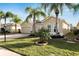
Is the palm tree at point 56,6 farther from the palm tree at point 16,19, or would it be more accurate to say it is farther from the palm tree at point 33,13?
the palm tree at point 16,19

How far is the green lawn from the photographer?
4445 millimetres

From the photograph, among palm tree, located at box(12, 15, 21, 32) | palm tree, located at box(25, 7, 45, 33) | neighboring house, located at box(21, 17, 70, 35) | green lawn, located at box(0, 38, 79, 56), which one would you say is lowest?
green lawn, located at box(0, 38, 79, 56)

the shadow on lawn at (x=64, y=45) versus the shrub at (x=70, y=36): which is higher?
the shrub at (x=70, y=36)

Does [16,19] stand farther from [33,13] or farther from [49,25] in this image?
[49,25]

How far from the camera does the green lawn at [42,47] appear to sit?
4445 millimetres

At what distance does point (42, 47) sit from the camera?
4.51 metres

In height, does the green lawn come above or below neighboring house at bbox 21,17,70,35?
below

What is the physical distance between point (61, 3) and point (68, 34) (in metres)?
0.49

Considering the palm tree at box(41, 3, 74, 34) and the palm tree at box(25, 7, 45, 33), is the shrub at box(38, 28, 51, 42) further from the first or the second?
the palm tree at box(41, 3, 74, 34)

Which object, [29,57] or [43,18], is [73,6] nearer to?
[43,18]

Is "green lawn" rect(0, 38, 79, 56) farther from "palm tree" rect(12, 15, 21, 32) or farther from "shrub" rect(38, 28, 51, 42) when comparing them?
"palm tree" rect(12, 15, 21, 32)

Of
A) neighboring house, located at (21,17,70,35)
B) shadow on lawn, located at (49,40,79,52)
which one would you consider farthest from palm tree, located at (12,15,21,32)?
shadow on lawn, located at (49,40,79,52)

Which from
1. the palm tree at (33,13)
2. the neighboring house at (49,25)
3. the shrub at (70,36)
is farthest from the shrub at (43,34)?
the shrub at (70,36)

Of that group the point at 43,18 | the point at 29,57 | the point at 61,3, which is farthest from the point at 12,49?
the point at 61,3
